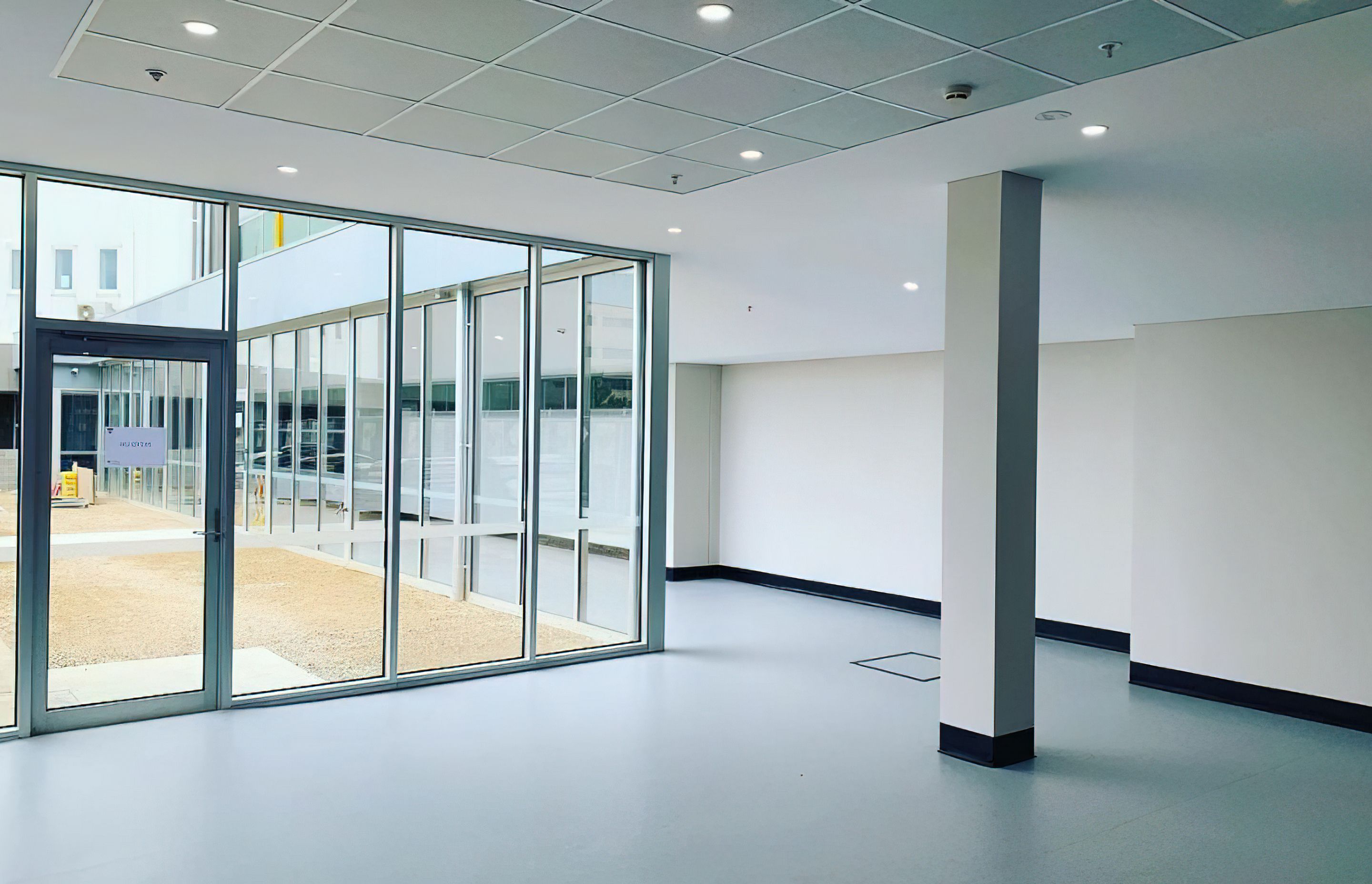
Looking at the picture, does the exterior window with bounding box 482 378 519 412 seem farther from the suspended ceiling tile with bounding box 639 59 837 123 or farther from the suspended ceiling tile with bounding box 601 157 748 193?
the suspended ceiling tile with bounding box 639 59 837 123

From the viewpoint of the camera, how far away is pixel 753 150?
17.7 feet

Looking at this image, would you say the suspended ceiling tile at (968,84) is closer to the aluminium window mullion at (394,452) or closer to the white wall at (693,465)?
the aluminium window mullion at (394,452)

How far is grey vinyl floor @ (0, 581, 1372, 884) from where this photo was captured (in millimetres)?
4641

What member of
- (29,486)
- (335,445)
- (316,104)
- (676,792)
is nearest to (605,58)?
(316,104)

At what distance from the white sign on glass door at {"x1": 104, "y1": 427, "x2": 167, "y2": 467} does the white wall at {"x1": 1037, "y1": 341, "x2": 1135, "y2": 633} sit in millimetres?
7458

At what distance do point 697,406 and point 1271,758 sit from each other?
8646mm

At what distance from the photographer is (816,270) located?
8445 millimetres

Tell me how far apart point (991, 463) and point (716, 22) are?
312 centimetres

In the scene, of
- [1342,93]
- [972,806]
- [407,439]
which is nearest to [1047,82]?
[1342,93]

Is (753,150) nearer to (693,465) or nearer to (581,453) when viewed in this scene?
(581,453)

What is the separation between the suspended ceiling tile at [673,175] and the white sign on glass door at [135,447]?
3376 mm

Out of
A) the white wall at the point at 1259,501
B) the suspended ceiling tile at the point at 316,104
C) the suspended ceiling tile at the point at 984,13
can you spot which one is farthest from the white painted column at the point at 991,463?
the suspended ceiling tile at the point at 316,104

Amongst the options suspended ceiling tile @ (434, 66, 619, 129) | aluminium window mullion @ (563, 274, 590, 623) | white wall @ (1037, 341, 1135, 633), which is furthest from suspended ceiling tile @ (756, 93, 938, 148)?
white wall @ (1037, 341, 1135, 633)

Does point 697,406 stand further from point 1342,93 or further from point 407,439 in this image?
point 1342,93
